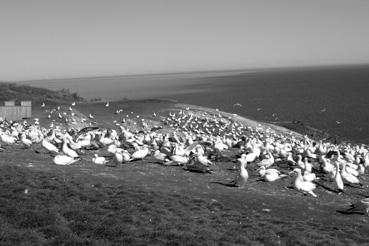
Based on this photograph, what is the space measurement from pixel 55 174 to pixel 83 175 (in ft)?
3.73

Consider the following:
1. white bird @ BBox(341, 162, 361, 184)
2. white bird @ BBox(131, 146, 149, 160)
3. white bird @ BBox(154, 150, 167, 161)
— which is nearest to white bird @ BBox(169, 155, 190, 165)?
A: white bird @ BBox(154, 150, 167, 161)

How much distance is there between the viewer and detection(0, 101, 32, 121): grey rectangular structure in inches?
1839

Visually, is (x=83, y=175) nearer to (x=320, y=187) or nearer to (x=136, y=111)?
(x=320, y=187)

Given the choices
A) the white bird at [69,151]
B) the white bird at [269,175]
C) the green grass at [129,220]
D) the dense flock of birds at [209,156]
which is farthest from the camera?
the white bird at [69,151]

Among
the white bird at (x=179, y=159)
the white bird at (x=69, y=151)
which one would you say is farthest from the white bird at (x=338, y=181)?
the white bird at (x=69, y=151)

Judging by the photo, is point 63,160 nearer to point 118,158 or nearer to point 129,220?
point 118,158

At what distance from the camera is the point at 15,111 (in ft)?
156

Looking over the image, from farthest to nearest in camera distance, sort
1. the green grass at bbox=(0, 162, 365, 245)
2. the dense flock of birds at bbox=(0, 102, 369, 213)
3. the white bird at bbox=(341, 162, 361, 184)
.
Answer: the white bird at bbox=(341, 162, 361, 184) < the dense flock of birds at bbox=(0, 102, 369, 213) < the green grass at bbox=(0, 162, 365, 245)

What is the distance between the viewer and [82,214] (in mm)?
14922

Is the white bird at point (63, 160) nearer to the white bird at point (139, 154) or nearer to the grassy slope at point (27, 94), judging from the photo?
the white bird at point (139, 154)

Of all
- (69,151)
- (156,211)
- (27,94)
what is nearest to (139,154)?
(69,151)

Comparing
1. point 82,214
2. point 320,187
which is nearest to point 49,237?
point 82,214

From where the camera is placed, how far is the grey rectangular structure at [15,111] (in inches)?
1839

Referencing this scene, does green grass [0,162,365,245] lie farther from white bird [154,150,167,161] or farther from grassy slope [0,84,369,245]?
white bird [154,150,167,161]
